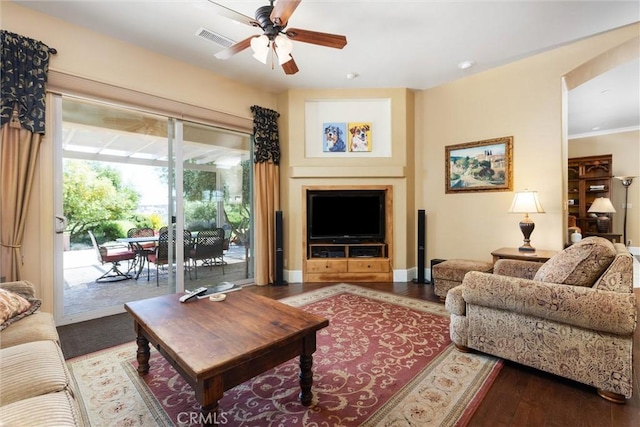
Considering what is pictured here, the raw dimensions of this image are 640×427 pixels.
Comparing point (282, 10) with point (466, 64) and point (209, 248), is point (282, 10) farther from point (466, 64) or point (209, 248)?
point (209, 248)

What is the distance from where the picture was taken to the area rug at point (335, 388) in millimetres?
1556

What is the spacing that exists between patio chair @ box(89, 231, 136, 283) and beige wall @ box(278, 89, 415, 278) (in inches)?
84.8

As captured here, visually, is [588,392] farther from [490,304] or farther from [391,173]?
[391,173]

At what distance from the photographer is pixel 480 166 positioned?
409cm

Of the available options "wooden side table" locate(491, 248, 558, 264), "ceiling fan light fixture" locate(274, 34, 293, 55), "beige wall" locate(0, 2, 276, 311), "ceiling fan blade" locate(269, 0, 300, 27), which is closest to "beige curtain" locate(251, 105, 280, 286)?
"beige wall" locate(0, 2, 276, 311)

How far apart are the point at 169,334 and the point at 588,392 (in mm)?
2459

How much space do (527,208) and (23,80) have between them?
5215 millimetres

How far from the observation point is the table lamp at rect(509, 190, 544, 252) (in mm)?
3334

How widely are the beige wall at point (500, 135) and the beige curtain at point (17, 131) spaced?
15.2ft

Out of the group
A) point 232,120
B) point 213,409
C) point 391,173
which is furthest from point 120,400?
point 391,173

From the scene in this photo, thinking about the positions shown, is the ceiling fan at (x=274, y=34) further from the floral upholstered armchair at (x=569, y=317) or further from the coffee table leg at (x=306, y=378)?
the coffee table leg at (x=306, y=378)

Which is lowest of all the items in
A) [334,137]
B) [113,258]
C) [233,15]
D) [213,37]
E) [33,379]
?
[33,379]

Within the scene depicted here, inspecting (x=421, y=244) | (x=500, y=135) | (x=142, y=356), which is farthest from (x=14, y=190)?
(x=500, y=135)

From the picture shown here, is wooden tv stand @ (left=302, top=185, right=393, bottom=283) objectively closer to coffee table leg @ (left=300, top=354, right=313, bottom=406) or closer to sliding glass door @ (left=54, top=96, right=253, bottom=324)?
sliding glass door @ (left=54, top=96, right=253, bottom=324)
